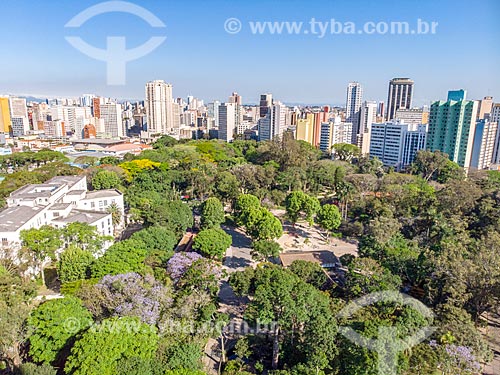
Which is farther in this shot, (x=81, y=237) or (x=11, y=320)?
(x=81, y=237)

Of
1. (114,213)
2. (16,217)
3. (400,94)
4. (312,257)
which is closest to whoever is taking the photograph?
(16,217)

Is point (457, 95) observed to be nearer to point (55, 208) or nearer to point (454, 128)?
point (454, 128)

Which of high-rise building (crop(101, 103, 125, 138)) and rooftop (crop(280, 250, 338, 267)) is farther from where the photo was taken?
high-rise building (crop(101, 103, 125, 138))

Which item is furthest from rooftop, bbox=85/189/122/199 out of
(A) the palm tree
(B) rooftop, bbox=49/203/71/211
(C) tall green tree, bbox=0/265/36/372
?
(C) tall green tree, bbox=0/265/36/372

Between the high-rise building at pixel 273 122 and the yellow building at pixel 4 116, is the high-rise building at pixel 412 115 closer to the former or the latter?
the high-rise building at pixel 273 122

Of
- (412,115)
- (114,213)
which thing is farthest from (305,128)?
(114,213)

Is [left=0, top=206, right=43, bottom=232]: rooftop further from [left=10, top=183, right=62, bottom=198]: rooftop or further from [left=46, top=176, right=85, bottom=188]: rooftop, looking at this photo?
[left=46, top=176, right=85, bottom=188]: rooftop

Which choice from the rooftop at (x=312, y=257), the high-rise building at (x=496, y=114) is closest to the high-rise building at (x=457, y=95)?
the high-rise building at (x=496, y=114)
